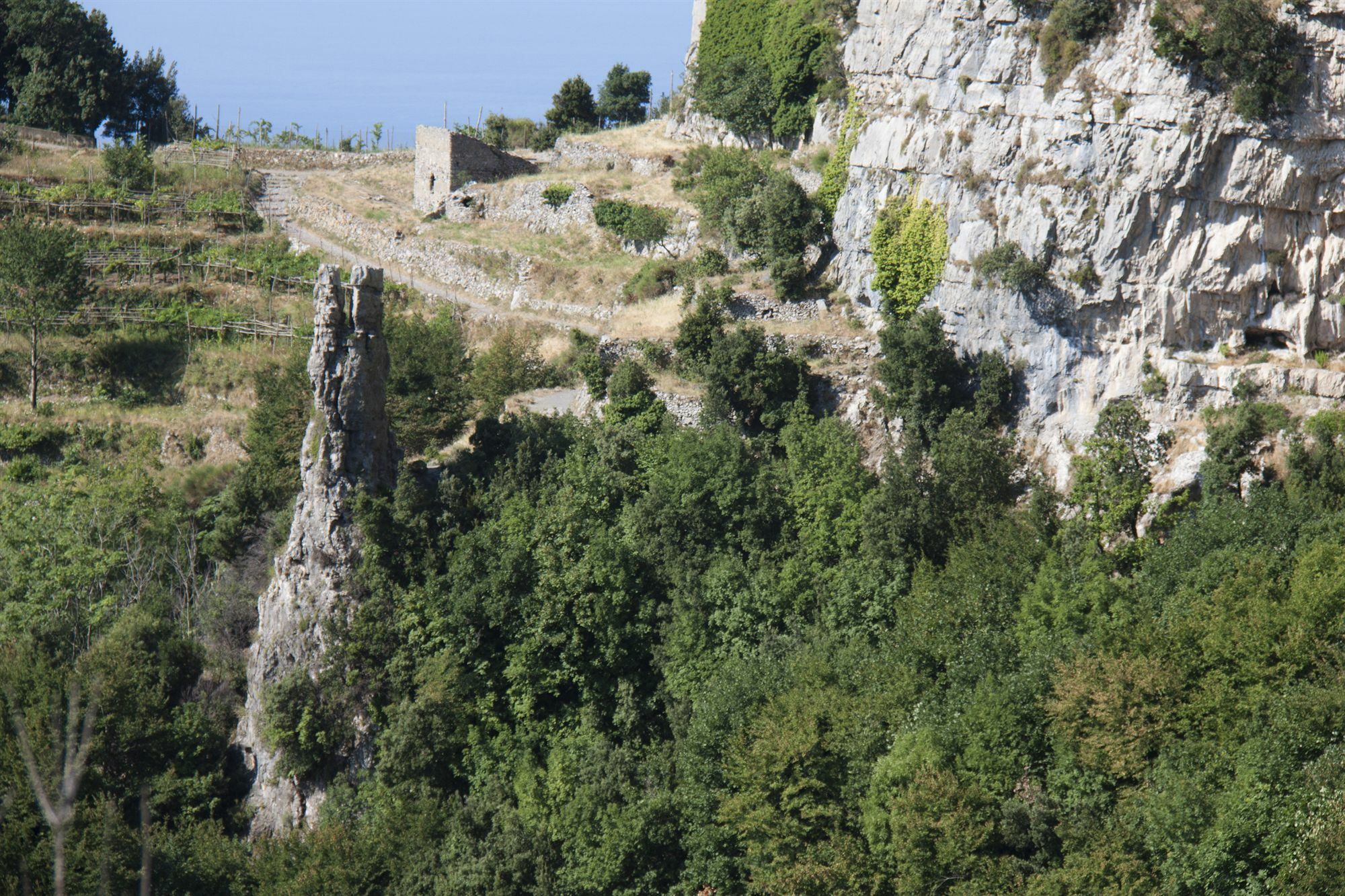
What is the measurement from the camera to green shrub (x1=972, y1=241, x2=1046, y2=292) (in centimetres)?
3888

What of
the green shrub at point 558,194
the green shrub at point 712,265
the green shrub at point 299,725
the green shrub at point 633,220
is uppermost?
the green shrub at point 558,194

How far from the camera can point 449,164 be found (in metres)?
59.6

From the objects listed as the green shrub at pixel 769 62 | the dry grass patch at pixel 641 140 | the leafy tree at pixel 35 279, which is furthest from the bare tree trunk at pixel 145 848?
the dry grass patch at pixel 641 140

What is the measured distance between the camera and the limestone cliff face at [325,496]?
3884 centimetres

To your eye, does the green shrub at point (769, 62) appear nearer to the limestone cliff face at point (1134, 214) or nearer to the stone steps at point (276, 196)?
the limestone cliff face at point (1134, 214)

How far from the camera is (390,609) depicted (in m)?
38.9

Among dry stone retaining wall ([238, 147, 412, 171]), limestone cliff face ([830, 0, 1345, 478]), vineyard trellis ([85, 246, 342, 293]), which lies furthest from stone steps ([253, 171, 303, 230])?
limestone cliff face ([830, 0, 1345, 478])

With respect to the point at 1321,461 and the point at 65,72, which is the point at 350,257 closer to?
the point at 65,72

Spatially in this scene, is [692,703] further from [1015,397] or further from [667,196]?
[667,196]

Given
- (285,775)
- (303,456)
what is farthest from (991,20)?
(285,775)

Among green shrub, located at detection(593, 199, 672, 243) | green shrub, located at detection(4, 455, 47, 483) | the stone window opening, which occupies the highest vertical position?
green shrub, located at detection(593, 199, 672, 243)

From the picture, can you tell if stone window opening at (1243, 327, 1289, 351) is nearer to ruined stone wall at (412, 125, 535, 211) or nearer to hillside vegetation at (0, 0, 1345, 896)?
hillside vegetation at (0, 0, 1345, 896)

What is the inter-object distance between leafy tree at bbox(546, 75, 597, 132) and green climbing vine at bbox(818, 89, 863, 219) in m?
24.1

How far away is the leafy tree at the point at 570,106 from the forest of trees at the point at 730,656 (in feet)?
84.6
